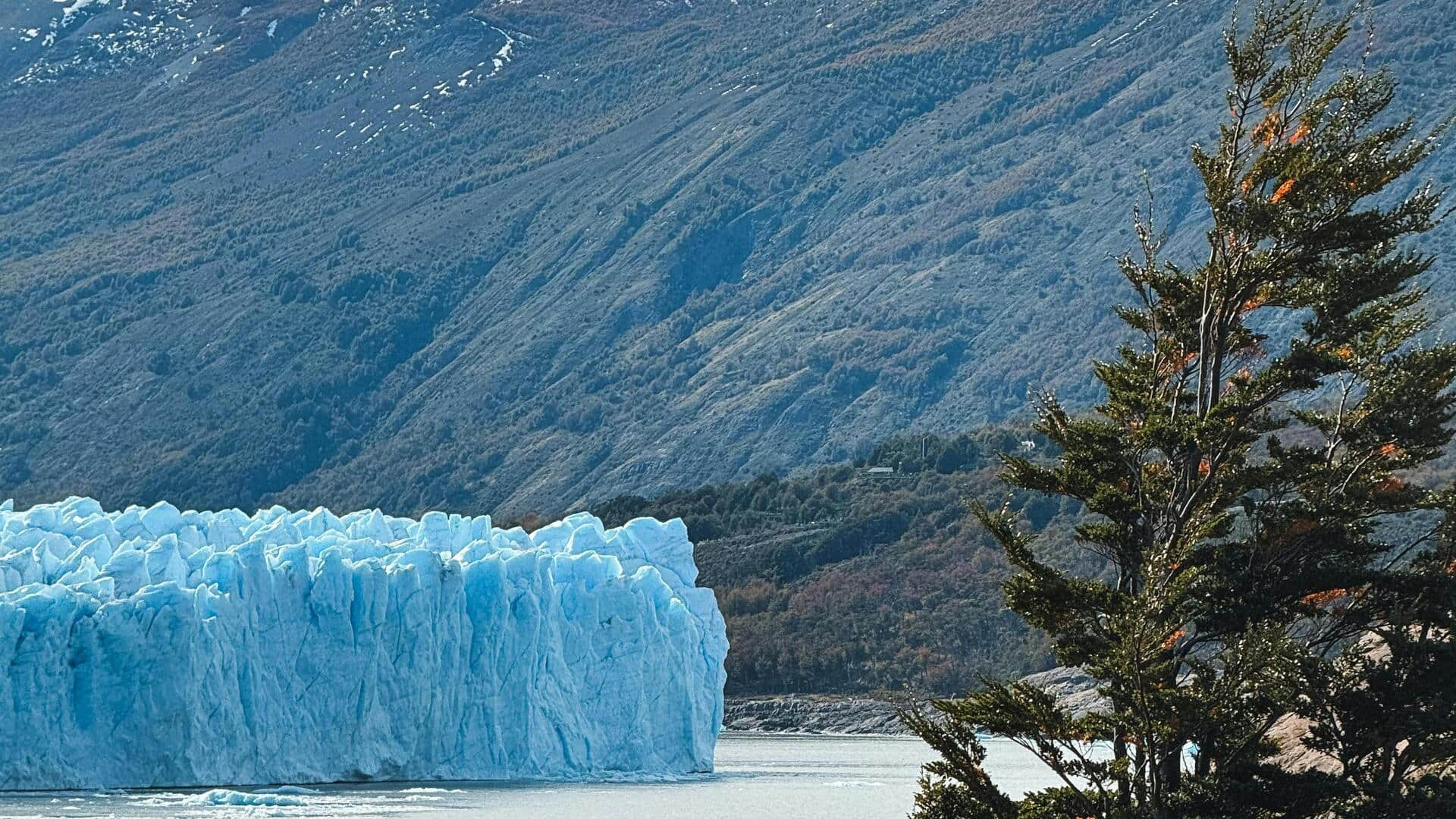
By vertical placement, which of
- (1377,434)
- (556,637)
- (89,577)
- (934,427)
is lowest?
(934,427)

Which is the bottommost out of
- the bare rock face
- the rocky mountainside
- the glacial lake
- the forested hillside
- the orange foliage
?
the rocky mountainside

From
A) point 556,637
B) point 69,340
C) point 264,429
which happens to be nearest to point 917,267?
point 264,429

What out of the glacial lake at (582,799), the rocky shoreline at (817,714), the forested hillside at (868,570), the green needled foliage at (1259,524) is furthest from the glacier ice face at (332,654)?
the rocky shoreline at (817,714)

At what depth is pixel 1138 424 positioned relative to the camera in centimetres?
1780

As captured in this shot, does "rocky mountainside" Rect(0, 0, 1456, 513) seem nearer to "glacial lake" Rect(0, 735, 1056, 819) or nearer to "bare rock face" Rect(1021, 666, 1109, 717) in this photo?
"bare rock face" Rect(1021, 666, 1109, 717)

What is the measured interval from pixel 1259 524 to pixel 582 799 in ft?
84.7

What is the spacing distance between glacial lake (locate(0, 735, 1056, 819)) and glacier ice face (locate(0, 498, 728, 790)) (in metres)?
0.69

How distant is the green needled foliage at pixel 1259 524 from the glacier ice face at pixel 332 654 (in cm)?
2350

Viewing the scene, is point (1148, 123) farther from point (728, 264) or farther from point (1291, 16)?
point (1291, 16)

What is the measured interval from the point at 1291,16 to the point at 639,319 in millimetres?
170791

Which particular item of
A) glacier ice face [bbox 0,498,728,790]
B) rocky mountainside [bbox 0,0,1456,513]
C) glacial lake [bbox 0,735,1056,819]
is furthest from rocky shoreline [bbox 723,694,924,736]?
rocky mountainside [bbox 0,0,1456,513]

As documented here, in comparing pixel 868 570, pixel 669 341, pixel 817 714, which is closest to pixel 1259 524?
pixel 817 714

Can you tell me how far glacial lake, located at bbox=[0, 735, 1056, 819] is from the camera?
115ft

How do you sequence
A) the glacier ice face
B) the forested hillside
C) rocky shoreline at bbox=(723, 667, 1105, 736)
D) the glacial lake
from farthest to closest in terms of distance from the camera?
the forested hillside → rocky shoreline at bbox=(723, 667, 1105, 736) → the glacier ice face → the glacial lake
